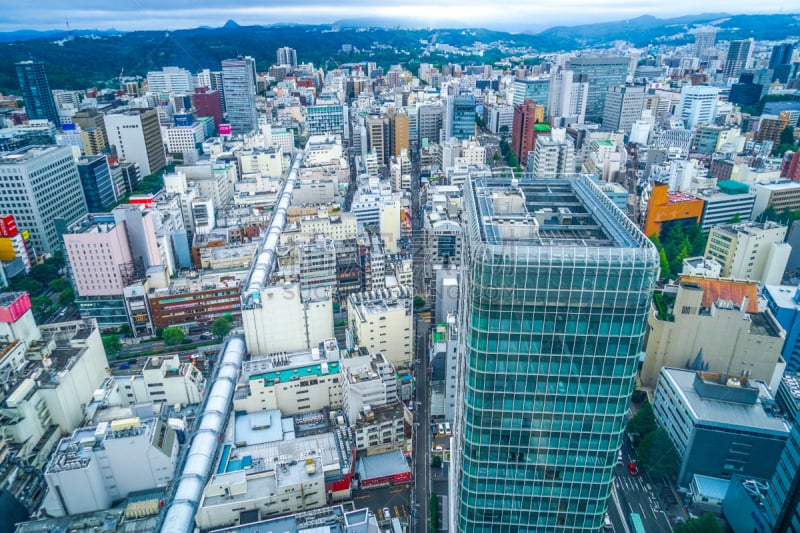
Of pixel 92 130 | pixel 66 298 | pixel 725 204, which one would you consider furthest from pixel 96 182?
pixel 725 204

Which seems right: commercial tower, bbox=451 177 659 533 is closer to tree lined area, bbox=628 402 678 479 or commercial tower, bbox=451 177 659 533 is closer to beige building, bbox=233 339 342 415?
tree lined area, bbox=628 402 678 479

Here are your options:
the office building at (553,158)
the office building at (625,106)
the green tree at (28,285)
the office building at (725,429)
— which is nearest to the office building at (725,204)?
the office building at (553,158)

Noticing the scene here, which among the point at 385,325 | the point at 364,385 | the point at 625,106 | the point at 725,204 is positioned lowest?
the point at 364,385

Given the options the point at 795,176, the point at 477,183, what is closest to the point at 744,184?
the point at 795,176

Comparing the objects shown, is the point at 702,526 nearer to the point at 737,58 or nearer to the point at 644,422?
the point at 644,422

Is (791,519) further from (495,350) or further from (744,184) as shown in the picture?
(744,184)

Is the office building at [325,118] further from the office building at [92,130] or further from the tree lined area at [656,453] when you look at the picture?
the tree lined area at [656,453]

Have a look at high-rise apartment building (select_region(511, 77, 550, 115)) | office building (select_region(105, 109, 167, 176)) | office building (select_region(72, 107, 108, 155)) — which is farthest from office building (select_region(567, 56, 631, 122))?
office building (select_region(72, 107, 108, 155))
